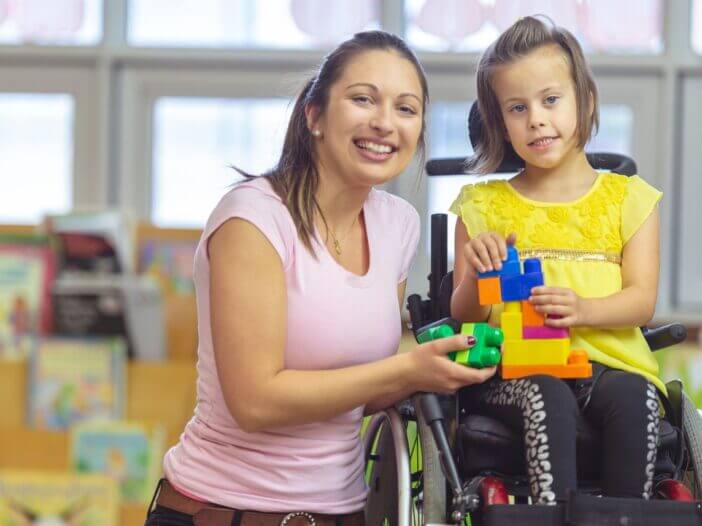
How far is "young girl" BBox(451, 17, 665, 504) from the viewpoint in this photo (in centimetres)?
135

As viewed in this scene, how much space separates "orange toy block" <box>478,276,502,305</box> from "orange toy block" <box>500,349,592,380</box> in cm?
8

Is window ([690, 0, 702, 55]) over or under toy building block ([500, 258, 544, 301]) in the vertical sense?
over

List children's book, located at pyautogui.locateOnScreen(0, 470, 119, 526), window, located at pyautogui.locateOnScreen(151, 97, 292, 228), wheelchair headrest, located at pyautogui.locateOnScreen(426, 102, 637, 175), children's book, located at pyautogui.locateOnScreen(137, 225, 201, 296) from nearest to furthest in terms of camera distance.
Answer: wheelchair headrest, located at pyautogui.locateOnScreen(426, 102, 637, 175) < children's book, located at pyautogui.locateOnScreen(0, 470, 119, 526) < children's book, located at pyautogui.locateOnScreen(137, 225, 201, 296) < window, located at pyautogui.locateOnScreen(151, 97, 292, 228)

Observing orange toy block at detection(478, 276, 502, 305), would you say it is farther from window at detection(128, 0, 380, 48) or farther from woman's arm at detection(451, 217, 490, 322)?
window at detection(128, 0, 380, 48)

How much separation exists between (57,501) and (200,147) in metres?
1.24

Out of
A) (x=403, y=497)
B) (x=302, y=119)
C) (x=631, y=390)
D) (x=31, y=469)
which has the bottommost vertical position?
(x=31, y=469)

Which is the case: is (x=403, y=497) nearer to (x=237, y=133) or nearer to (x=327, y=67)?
(x=327, y=67)

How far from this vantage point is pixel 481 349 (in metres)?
1.30

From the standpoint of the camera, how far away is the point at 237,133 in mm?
3705

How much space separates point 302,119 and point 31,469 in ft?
7.26

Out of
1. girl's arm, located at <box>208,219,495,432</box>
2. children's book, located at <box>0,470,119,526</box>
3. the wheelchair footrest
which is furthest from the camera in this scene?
children's book, located at <box>0,470,119,526</box>

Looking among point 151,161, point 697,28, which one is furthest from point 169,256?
point 697,28

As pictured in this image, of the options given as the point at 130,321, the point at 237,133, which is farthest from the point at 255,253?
the point at 237,133

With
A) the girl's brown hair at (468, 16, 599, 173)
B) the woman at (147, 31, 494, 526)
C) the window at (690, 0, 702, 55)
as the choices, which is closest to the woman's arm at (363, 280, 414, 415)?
the woman at (147, 31, 494, 526)
